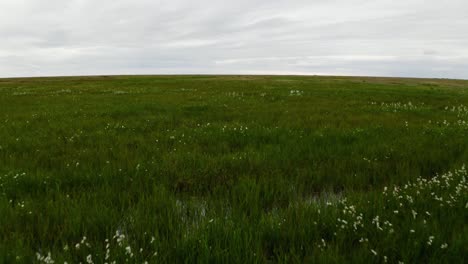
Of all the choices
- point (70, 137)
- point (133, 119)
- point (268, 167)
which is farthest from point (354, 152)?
point (133, 119)

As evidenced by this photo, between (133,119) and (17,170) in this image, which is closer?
(17,170)

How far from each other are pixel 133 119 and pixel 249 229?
34.7ft

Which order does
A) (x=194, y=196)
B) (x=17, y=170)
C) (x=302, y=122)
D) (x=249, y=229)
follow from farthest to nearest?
1. (x=302, y=122)
2. (x=17, y=170)
3. (x=194, y=196)
4. (x=249, y=229)

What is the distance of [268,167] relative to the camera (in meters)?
6.12

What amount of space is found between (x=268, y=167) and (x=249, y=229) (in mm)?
2813

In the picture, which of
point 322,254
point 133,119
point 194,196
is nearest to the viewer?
point 322,254

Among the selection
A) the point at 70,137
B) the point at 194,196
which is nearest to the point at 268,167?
the point at 194,196

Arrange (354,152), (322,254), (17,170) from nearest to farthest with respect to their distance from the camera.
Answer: (322,254) → (17,170) → (354,152)

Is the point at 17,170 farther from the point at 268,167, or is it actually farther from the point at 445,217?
the point at 445,217

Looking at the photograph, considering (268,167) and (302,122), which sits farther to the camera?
(302,122)

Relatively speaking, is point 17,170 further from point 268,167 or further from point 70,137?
point 268,167

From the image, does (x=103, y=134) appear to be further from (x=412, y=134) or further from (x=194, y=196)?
(x=412, y=134)

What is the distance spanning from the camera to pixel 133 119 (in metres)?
12.8

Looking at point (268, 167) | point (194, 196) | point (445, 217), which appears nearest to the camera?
point (445, 217)
